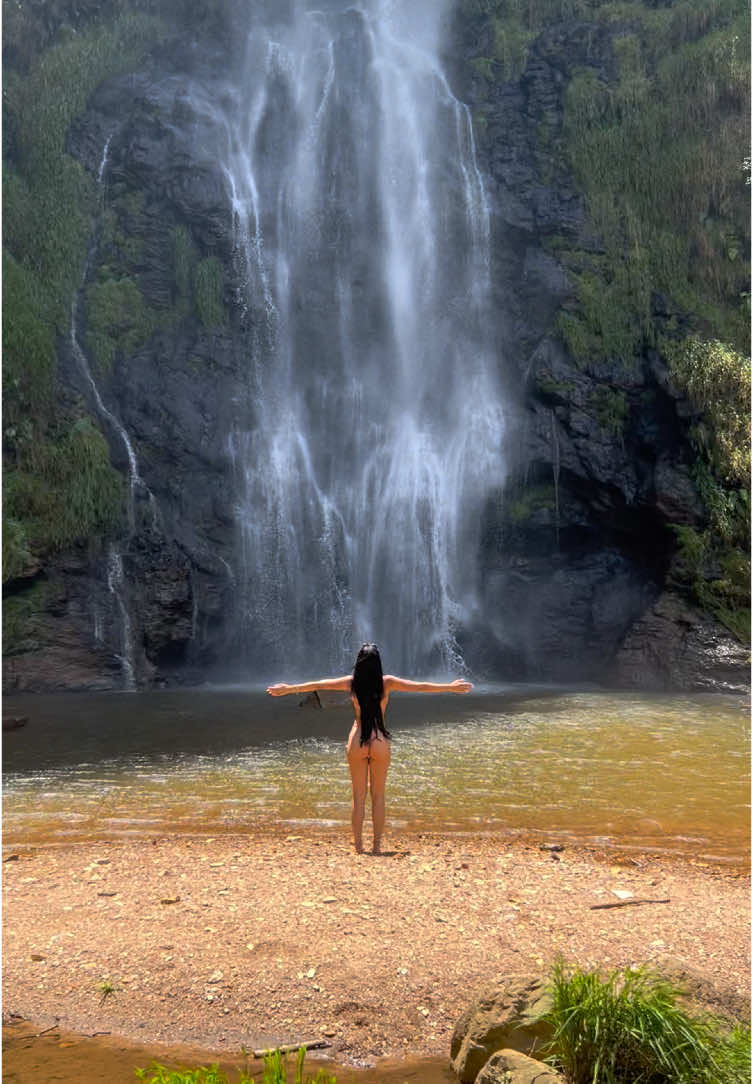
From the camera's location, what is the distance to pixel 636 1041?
9.36 feet

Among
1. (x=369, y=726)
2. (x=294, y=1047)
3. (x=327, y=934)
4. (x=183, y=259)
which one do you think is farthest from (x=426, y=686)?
(x=183, y=259)

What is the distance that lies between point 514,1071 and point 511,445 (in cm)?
2247

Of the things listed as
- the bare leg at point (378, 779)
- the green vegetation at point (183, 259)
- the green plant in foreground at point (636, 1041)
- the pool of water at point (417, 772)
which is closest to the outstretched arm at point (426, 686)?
the bare leg at point (378, 779)

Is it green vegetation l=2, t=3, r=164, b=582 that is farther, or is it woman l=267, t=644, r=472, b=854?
green vegetation l=2, t=3, r=164, b=582

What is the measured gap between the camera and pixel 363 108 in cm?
2783

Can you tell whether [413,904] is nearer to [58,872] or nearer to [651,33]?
[58,872]

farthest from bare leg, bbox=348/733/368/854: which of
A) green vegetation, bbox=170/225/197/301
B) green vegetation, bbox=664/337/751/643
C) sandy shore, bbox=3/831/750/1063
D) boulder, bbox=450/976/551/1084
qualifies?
green vegetation, bbox=170/225/197/301

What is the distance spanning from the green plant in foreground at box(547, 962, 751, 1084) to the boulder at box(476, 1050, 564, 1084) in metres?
0.09

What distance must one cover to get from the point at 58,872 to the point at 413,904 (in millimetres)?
2645

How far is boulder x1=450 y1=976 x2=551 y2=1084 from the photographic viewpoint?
3.21m

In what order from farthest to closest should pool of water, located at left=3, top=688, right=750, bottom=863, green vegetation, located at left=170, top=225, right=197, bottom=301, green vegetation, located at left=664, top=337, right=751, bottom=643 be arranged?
green vegetation, located at left=170, top=225, right=197, bottom=301
green vegetation, located at left=664, top=337, right=751, bottom=643
pool of water, located at left=3, top=688, right=750, bottom=863

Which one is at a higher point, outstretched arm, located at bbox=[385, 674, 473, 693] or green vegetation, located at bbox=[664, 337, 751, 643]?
green vegetation, located at bbox=[664, 337, 751, 643]

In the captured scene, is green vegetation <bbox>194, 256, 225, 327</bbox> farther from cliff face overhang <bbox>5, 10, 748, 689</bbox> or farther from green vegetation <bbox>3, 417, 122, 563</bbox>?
green vegetation <bbox>3, 417, 122, 563</bbox>

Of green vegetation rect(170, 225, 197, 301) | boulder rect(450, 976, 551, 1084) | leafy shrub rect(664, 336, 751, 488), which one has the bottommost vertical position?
boulder rect(450, 976, 551, 1084)
